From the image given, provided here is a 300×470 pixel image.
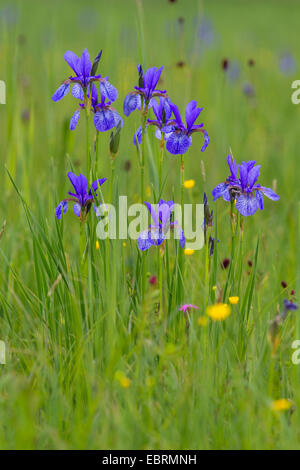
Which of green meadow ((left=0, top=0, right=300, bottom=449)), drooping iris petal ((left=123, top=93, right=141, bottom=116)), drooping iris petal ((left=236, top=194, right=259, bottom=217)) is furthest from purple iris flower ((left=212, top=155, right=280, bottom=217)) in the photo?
drooping iris petal ((left=123, top=93, right=141, bottom=116))

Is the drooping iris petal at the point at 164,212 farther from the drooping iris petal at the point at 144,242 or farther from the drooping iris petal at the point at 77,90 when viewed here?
the drooping iris petal at the point at 77,90

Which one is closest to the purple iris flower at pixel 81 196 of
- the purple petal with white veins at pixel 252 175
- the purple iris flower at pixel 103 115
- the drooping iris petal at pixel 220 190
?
the purple iris flower at pixel 103 115

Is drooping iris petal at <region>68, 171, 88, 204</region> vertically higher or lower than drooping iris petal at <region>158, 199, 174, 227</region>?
higher

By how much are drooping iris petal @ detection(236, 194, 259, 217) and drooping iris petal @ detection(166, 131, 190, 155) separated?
245 mm

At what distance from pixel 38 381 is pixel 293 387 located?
77 cm

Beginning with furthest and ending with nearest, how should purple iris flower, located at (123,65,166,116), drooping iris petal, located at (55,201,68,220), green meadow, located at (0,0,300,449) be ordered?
drooping iris petal, located at (55,201,68,220)
purple iris flower, located at (123,65,166,116)
green meadow, located at (0,0,300,449)

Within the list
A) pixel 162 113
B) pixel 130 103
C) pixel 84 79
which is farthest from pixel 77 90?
pixel 162 113

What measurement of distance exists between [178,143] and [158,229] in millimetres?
286

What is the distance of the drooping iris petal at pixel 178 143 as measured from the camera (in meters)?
1.88

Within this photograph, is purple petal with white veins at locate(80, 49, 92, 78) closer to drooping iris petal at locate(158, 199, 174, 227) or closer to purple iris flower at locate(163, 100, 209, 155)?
purple iris flower at locate(163, 100, 209, 155)

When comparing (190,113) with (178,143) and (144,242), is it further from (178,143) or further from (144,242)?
(144,242)

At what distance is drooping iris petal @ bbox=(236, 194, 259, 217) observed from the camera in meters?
1.89

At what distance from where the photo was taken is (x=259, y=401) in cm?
163
